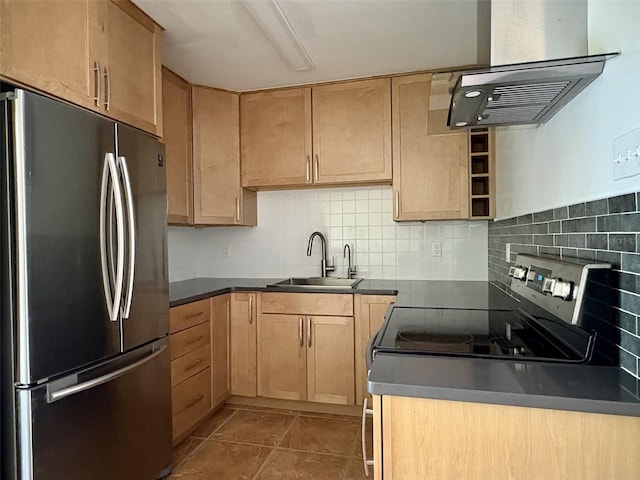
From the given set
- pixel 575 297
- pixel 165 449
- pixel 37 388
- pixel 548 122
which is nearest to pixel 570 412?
pixel 575 297

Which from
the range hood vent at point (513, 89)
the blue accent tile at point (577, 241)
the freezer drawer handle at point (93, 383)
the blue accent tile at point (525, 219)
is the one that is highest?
the range hood vent at point (513, 89)

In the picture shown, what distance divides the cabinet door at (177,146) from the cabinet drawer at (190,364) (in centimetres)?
84

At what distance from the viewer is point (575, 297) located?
1.02 metres

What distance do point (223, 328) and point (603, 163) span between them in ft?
7.47

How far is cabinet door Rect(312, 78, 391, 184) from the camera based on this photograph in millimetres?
2699

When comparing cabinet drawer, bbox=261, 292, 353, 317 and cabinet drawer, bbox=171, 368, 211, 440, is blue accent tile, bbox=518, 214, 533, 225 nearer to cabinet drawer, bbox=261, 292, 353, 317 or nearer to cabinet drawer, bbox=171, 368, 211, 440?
cabinet drawer, bbox=261, 292, 353, 317

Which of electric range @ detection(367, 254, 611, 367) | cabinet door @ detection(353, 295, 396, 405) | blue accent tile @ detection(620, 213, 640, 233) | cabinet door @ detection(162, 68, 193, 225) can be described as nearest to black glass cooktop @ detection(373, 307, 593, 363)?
electric range @ detection(367, 254, 611, 367)

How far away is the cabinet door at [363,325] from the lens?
8.16ft

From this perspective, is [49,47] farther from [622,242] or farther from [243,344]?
[243,344]

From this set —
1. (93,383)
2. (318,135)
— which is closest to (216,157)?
(318,135)

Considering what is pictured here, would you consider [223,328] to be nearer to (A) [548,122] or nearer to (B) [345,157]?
(B) [345,157]

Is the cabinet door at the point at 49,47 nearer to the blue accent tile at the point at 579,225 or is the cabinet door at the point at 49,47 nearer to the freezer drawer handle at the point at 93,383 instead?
the freezer drawer handle at the point at 93,383

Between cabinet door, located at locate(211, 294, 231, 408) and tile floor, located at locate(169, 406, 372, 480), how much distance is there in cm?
17

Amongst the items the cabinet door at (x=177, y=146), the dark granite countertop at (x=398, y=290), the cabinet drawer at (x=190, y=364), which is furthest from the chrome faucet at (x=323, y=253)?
the cabinet drawer at (x=190, y=364)
